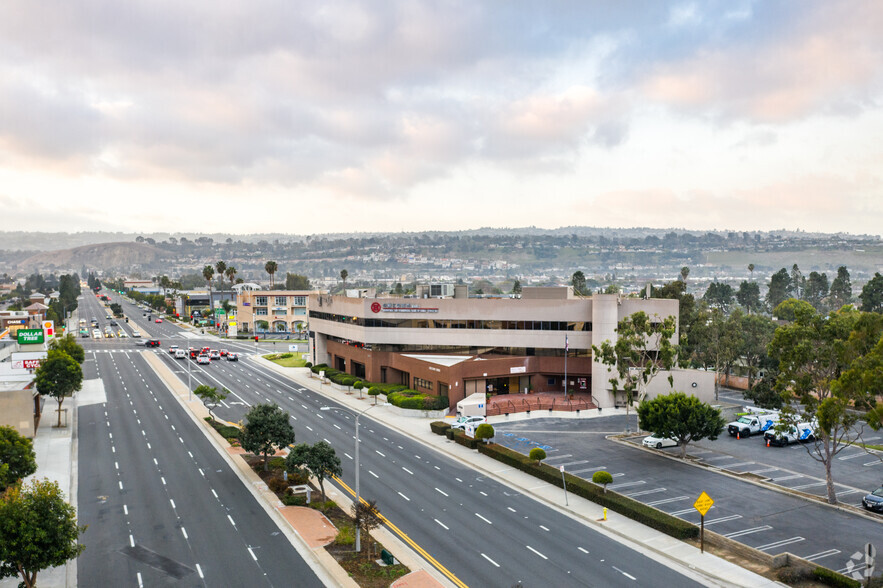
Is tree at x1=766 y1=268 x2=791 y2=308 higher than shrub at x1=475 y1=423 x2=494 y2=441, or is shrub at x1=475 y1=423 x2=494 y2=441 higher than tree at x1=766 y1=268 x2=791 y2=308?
tree at x1=766 y1=268 x2=791 y2=308

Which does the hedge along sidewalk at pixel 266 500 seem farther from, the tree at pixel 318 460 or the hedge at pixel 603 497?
the hedge at pixel 603 497

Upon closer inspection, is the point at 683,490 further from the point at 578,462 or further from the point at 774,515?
the point at 578,462

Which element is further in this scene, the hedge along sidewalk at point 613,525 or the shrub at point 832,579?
the hedge along sidewalk at point 613,525

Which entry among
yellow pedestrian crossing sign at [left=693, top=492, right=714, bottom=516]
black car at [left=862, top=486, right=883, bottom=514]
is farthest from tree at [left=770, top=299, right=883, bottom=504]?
yellow pedestrian crossing sign at [left=693, top=492, right=714, bottom=516]

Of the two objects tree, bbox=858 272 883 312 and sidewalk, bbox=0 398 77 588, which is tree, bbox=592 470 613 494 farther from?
tree, bbox=858 272 883 312

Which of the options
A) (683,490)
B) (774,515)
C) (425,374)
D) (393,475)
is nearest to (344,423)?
(425,374)

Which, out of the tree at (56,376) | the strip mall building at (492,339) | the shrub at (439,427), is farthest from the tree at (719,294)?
the tree at (56,376)
